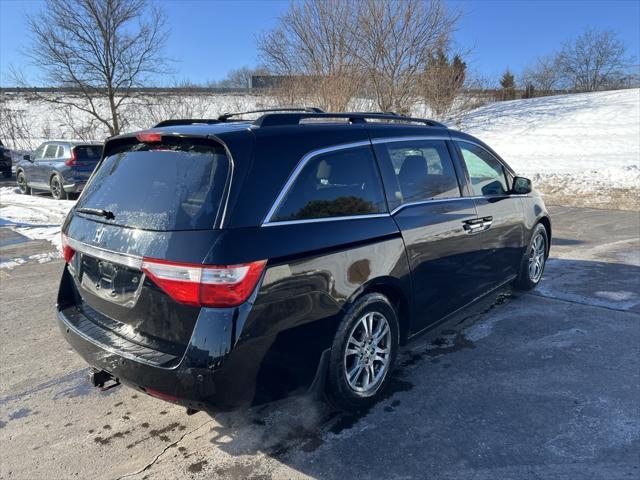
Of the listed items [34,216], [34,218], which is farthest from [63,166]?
[34,218]

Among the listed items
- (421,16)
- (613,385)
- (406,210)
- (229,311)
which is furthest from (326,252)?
(421,16)

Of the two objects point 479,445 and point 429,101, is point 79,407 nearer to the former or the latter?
point 479,445

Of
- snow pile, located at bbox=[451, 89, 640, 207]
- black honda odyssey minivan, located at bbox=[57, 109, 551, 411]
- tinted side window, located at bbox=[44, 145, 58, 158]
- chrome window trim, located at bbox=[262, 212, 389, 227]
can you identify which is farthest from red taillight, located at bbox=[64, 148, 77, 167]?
snow pile, located at bbox=[451, 89, 640, 207]

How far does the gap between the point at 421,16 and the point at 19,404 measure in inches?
640

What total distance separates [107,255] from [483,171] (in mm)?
3400

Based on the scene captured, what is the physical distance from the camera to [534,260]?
5219 millimetres

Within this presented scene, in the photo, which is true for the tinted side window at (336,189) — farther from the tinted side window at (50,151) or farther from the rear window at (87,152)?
the tinted side window at (50,151)

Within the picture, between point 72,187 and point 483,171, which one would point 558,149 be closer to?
point 483,171

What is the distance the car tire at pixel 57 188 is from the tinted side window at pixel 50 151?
88 centimetres

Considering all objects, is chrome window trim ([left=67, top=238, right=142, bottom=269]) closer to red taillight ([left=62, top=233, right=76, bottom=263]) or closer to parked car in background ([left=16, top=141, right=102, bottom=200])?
red taillight ([left=62, top=233, right=76, bottom=263])

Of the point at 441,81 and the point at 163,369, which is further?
the point at 441,81

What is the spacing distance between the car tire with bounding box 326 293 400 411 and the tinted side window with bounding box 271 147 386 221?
59 cm

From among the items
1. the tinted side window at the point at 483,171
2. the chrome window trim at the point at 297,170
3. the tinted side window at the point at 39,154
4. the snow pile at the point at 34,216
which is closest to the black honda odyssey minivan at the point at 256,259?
the chrome window trim at the point at 297,170

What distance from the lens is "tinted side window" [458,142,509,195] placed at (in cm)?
413
